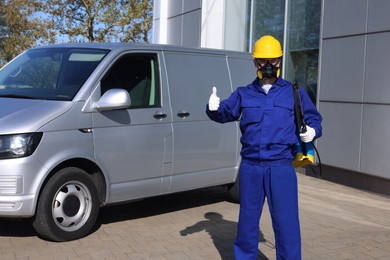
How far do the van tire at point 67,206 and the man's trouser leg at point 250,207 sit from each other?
1.94m

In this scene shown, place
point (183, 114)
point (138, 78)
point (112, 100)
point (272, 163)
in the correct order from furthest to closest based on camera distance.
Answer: point (183, 114), point (138, 78), point (112, 100), point (272, 163)

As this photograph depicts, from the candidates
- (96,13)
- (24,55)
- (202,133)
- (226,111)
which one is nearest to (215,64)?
(202,133)

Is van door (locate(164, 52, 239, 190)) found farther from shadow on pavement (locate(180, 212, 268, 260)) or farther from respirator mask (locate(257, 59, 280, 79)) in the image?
respirator mask (locate(257, 59, 280, 79))

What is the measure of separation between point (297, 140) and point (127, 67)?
2664mm

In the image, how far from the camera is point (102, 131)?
5555 millimetres

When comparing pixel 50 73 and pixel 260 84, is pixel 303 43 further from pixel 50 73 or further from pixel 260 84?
pixel 260 84

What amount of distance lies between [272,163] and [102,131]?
87.1 inches

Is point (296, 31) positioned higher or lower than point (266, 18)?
lower

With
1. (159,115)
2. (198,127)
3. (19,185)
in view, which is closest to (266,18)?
(198,127)

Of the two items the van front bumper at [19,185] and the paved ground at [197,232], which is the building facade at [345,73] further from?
the van front bumper at [19,185]

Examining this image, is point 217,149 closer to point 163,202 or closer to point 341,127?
point 163,202

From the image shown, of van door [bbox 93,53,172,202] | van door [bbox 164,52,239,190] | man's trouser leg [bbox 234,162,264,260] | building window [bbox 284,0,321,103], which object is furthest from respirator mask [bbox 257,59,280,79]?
building window [bbox 284,0,321,103]

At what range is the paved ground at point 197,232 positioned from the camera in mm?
5180

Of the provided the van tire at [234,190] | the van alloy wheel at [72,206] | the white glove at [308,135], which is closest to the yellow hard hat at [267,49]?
the white glove at [308,135]
